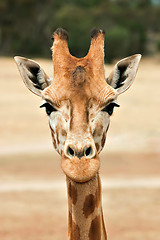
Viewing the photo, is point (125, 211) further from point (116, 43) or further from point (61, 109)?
point (116, 43)

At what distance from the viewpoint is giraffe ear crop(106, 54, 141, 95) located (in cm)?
529

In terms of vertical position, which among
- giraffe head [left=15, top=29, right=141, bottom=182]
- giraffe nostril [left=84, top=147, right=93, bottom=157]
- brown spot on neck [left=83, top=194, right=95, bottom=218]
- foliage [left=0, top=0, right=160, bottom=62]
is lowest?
brown spot on neck [left=83, top=194, right=95, bottom=218]

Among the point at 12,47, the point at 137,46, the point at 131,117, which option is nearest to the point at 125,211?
the point at 131,117

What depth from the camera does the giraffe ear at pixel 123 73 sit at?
5.29 m

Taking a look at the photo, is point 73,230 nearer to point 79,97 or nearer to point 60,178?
point 79,97

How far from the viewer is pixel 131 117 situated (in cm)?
2331

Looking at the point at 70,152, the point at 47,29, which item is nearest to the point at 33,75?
the point at 70,152

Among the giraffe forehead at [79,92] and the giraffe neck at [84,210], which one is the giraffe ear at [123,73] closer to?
the giraffe forehead at [79,92]

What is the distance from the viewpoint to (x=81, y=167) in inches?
170

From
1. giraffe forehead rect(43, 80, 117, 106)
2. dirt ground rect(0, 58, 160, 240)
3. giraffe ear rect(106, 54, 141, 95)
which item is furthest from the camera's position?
dirt ground rect(0, 58, 160, 240)

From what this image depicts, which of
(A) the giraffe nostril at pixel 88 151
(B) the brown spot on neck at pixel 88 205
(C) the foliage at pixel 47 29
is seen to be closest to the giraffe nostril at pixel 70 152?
(A) the giraffe nostril at pixel 88 151

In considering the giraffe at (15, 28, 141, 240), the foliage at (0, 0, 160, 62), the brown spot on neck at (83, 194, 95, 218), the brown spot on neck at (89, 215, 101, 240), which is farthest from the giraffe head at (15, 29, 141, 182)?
the foliage at (0, 0, 160, 62)

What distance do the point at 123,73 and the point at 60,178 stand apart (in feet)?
30.5

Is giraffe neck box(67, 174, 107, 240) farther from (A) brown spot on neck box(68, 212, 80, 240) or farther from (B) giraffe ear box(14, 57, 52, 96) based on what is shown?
(B) giraffe ear box(14, 57, 52, 96)
